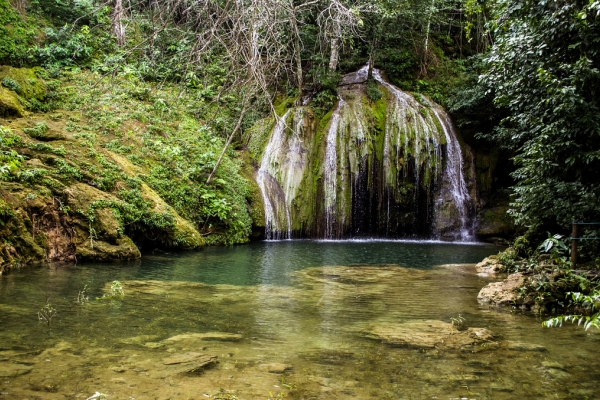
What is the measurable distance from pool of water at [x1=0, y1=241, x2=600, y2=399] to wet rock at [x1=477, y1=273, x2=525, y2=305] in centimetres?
25

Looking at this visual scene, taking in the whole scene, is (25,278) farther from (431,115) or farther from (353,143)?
(431,115)

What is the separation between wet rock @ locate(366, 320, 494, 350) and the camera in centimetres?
482

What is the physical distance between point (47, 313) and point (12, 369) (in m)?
1.90

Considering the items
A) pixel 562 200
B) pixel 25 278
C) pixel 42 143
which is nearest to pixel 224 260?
pixel 25 278

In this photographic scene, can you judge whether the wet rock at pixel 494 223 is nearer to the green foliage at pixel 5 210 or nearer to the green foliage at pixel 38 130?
the green foliage at pixel 38 130

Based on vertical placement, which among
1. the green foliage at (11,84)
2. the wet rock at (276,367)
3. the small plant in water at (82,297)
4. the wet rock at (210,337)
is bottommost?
the wet rock at (276,367)

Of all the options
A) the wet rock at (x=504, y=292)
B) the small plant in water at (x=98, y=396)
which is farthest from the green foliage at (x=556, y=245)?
the small plant in water at (x=98, y=396)

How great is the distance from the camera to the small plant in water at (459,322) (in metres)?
5.50

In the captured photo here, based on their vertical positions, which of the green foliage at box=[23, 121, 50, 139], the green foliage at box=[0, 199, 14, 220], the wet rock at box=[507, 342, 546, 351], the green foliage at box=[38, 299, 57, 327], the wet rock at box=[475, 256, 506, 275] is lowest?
the wet rock at box=[507, 342, 546, 351]

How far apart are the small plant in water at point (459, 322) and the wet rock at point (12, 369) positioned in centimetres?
441

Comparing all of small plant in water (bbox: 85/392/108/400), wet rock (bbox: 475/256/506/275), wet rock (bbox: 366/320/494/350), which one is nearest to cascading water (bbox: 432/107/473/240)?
wet rock (bbox: 475/256/506/275)

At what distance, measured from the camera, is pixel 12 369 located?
3.74m

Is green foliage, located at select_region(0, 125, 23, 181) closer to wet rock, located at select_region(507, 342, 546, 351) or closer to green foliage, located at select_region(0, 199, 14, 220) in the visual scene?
green foliage, located at select_region(0, 199, 14, 220)

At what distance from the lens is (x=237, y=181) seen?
15898mm
